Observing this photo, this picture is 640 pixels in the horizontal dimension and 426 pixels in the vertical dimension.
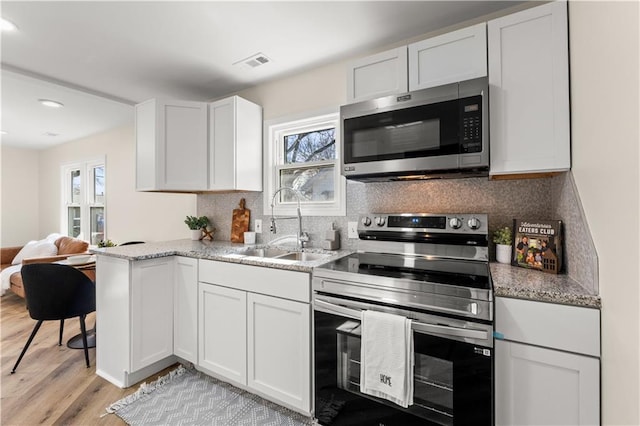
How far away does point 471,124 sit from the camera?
4.83 ft

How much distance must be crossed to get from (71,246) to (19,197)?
2449 millimetres

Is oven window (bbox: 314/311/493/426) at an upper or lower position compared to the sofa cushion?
lower

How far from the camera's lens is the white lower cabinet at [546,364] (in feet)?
3.38

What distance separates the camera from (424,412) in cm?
127

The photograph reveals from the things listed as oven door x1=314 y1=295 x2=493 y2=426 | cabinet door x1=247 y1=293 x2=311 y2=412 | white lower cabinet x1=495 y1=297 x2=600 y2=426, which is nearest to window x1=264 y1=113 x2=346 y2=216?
cabinet door x1=247 y1=293 x2=311 y2=412

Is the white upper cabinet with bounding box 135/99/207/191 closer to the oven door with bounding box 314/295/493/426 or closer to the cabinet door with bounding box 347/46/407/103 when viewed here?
the cabinet door with bounding box 347/46/407/103

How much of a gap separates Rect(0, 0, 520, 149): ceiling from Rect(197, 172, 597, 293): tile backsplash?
3.32ft

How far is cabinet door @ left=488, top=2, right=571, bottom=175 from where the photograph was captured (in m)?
1.34

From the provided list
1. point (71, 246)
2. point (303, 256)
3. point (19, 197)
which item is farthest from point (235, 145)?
point (19, 197)

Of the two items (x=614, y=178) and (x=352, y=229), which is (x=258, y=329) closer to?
(x=352, y=229)

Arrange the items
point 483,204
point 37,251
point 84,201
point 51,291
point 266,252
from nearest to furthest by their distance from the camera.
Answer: point 483,204, point 51,291, point 266,252, point 37,251, point 84,201

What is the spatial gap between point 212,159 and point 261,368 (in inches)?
68.2

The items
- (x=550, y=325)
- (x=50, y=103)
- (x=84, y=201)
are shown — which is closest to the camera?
(x=550, y=325)

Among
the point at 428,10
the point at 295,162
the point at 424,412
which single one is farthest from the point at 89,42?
the point at 424,412
